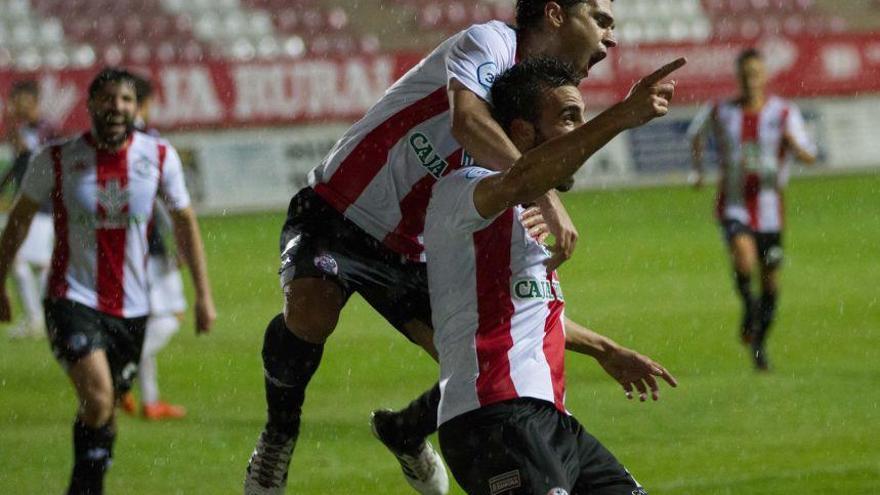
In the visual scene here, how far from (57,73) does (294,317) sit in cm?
1637

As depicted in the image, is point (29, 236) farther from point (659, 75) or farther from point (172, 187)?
point (659, 75)

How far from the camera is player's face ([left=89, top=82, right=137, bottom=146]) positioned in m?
6.35

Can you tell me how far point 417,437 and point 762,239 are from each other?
5.28m

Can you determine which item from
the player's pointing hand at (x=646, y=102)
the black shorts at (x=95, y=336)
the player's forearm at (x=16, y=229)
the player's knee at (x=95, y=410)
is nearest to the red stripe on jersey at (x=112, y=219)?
the black shorts at (x=95, y=336)

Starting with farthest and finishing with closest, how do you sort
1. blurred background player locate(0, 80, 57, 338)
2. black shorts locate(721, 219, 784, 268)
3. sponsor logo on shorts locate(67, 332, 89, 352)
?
blurred background player locate(0, 80, 57, 338) < black shorts locate(721, 219, 784, 268) < sponsor logo on shorts locate(67, 332, 89, 352)

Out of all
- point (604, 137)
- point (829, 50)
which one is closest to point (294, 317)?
point (604, 137)

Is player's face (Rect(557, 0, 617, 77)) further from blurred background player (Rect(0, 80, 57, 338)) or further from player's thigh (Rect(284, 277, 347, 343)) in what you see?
blurred background player (Rect(0, 80, 57, 338))

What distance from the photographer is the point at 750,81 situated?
10586 mm

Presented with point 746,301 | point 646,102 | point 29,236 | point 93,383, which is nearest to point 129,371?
point 93,383

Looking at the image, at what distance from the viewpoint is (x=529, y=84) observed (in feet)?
13.1

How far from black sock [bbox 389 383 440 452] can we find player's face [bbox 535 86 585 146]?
70.1 inches

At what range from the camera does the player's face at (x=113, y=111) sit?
20.8ft

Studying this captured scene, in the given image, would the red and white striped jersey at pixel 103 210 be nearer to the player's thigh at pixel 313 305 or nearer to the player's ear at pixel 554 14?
the player's thigh at pixel 313 305

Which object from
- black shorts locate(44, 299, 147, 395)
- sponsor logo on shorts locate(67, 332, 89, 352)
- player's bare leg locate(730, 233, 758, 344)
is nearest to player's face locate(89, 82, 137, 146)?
black shorts locate(44, 299, 147, 395)
